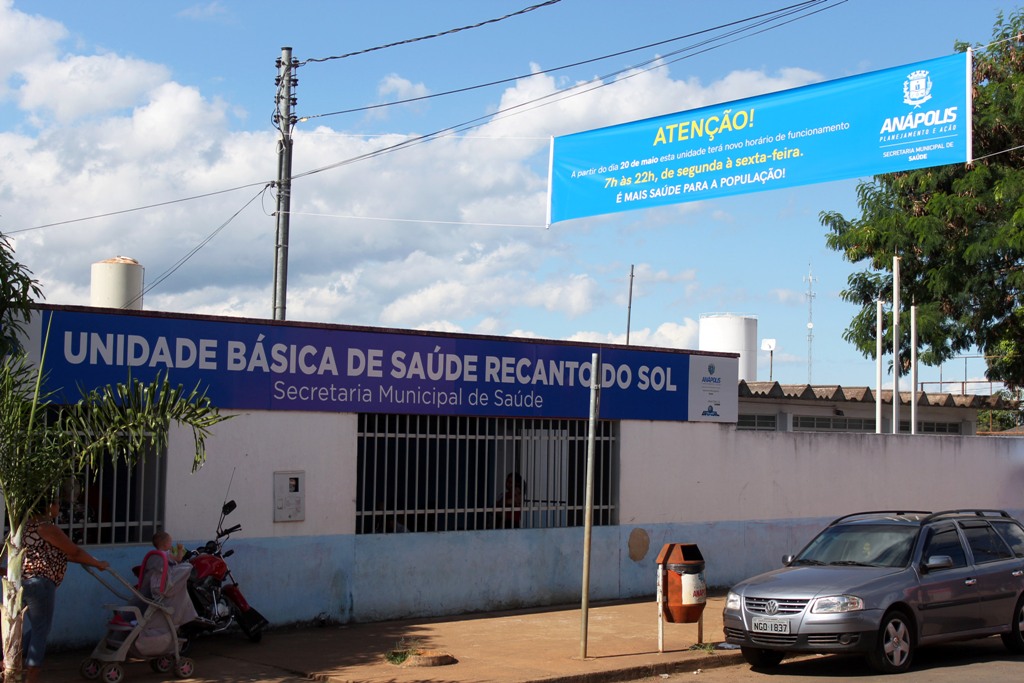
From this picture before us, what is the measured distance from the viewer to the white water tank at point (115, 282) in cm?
1700

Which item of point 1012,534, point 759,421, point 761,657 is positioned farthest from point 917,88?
point 759,421

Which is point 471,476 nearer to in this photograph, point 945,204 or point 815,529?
point 815,529

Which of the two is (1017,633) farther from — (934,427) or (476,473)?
(934,427)

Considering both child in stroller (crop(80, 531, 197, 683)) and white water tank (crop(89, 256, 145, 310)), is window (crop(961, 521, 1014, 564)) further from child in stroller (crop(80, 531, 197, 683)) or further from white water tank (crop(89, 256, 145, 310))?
white water tank (crop(89, 256, 145, 310))

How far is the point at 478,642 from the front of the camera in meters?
11.8

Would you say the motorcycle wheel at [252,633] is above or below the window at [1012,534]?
below

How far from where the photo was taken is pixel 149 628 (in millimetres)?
9742

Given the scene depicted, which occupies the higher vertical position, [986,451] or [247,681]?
[986,451]

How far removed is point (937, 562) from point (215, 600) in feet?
22.2

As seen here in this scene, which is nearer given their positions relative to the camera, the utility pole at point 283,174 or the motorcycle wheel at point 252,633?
the motorcycle wheel at point 252,633

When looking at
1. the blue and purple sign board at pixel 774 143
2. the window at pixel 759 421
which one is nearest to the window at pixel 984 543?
the blue and purple sign board at pixel 774 143

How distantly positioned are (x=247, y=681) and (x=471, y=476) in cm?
488

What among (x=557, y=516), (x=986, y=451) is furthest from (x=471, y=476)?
(x=986, y=451)

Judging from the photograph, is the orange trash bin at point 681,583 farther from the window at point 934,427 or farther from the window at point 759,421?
the window at point 934,427
